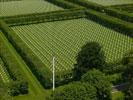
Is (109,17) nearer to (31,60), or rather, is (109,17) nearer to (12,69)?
(31,60)

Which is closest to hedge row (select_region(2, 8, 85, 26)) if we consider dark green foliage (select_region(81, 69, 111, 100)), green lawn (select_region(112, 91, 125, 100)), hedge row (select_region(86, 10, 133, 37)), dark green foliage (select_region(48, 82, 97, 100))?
hedge row (select_region(86, 10, 133, 37))

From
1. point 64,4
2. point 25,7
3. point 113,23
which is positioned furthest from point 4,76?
point 25,7

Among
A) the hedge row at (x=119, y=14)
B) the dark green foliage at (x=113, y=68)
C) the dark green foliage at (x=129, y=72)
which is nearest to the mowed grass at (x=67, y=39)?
the dark green foliage at (x=113, y=68)

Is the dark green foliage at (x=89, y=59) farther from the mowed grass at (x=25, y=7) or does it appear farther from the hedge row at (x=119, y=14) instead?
the mowed grass at (x=25, y=7)

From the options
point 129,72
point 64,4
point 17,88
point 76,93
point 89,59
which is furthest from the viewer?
point 64,4

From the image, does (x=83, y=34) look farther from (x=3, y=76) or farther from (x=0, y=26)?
(x=3, y=76)

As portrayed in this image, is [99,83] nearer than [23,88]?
Yes
